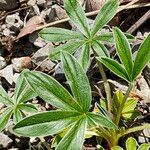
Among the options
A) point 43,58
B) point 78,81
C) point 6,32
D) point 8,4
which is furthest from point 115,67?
point 8,4

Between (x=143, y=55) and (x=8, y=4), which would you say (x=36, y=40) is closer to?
(x=8, y=4)

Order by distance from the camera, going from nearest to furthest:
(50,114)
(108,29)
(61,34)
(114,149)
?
1. (50,114)
2. (114,149)
3. (61,34)
4. (108,29)

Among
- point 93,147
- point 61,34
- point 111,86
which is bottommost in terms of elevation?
point 93,147

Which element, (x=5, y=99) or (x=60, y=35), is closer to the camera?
(x=5, y=99)

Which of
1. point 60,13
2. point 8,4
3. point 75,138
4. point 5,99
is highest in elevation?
point 8,4

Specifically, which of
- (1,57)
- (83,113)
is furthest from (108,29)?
(83,113)

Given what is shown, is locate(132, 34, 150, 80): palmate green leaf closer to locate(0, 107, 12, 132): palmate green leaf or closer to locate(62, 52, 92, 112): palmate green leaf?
locate(62, 52, 92, 112): palmate green leaf

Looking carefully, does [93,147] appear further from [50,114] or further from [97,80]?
[50,114]
